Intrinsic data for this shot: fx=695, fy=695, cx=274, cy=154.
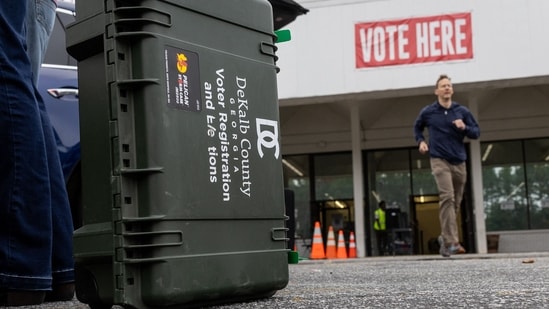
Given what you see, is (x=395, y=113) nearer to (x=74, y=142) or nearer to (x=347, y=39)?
(x=347, y=39)

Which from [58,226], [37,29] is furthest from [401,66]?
[58,226]

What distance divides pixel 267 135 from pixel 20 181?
80 centimetres

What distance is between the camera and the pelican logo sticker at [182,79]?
6.24 feet

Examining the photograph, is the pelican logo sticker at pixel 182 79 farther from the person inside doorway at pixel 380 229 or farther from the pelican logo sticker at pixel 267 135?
the person inside doorway at pixel 380 229

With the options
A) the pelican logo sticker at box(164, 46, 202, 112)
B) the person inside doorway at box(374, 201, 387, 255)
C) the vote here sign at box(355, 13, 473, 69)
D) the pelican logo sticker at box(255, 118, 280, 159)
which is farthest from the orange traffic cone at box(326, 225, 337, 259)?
the pelican logo sticker at box(164, 46, 202, 112)

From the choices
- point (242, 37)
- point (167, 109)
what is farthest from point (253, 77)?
point (167, 109)

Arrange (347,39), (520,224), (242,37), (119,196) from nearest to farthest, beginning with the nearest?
1. (119,196)
2. (242,37)
3. (347,39)
4. (520,224)

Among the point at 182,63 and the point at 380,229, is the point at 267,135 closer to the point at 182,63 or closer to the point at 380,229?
the point at 182,63

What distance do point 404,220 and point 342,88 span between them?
18.4ft

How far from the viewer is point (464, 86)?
14.9 metres

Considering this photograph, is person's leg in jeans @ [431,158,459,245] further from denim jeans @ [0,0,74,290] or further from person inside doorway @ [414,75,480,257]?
denim jeans @ [0,0,74,290]

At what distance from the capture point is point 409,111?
1827 centimetres

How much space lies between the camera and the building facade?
14.5m

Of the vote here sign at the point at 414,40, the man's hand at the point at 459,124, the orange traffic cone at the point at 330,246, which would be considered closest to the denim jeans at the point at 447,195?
the man's hand at the point at 459,124
